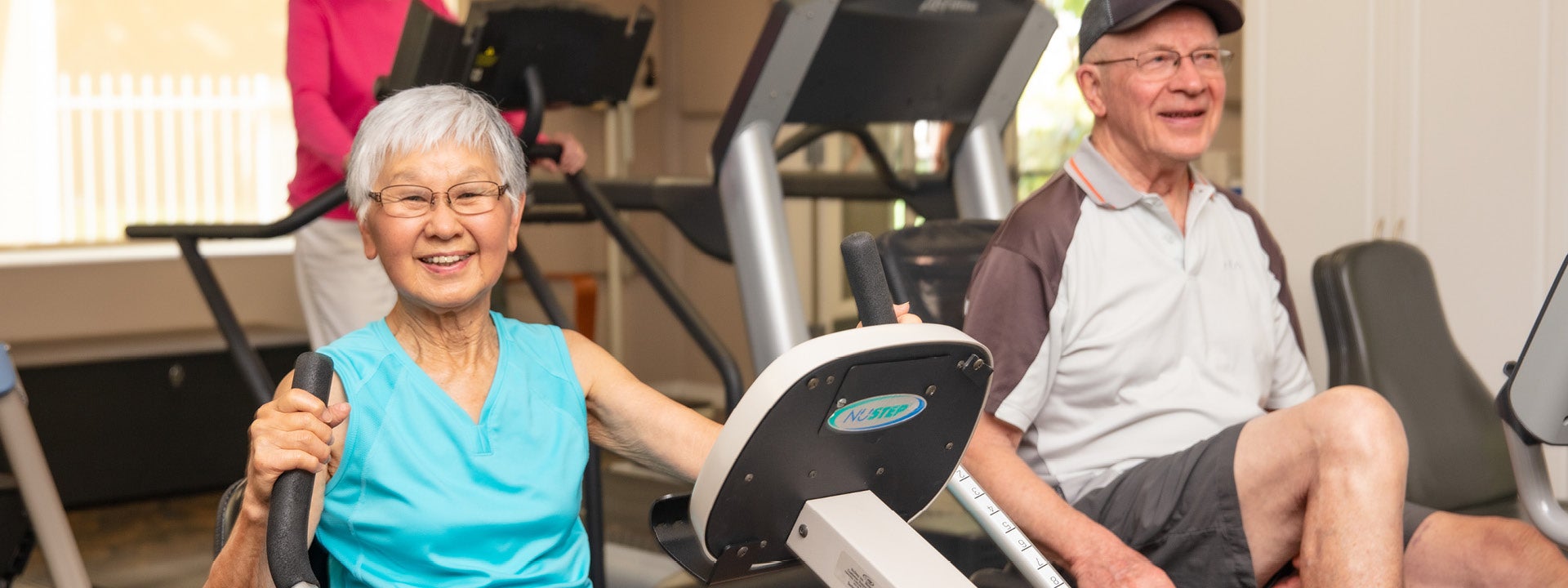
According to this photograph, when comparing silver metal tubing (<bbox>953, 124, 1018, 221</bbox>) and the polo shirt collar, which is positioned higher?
the polo shirt collar

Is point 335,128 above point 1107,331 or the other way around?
above

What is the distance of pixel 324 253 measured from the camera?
9.37ft

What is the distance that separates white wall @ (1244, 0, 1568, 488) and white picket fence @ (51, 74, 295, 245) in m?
3.43

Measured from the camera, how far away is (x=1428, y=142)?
2.79m

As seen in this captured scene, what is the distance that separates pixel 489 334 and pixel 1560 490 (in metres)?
2.26

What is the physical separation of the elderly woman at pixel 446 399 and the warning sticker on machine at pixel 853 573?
36cm

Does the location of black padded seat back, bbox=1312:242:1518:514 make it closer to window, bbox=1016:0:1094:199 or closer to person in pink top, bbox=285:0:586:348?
person in pink top, bbox=285:0:586:348

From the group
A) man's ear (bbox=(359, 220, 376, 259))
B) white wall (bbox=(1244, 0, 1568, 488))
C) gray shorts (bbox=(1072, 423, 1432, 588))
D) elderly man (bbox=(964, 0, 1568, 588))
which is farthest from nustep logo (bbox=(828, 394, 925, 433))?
white wall (bbox=(1244, 0, 1568, 488))

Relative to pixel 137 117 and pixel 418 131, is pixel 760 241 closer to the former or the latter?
pixel 418 131

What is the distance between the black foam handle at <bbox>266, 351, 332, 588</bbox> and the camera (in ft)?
3.37

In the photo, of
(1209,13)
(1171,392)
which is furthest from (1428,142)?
(1171,392)

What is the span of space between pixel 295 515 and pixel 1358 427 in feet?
3.71

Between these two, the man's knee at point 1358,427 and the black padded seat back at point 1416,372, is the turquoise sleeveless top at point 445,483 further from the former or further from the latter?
the black padded seat back at point 1416,372

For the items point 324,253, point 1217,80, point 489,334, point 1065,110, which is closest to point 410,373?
point 489,334
